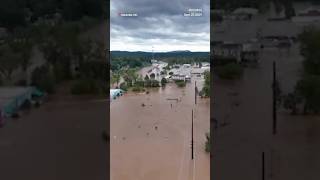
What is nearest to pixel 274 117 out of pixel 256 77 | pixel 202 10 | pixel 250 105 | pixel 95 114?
pixel 250 105

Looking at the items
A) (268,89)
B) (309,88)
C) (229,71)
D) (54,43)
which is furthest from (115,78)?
(309,88)

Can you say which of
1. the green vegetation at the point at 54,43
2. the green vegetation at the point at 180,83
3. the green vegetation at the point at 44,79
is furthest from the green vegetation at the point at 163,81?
the green vegetation at the point at 44,79

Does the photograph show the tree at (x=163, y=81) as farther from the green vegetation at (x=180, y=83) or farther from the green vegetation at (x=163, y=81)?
the green vegetation at (x=180, y=83)

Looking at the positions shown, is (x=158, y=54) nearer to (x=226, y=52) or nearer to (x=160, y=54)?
(x=160, y=54)

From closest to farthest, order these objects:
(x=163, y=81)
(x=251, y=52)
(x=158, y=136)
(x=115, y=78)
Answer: (x=251, y=52) < (x=115, y=78) < (x=163, y=81) < (x=158, y=136)

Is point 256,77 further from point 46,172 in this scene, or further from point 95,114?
point 46,172

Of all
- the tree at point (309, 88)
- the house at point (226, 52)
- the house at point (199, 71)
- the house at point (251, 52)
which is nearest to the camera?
the house at point (226, 52)

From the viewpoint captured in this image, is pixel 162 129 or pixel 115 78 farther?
pixel 162 129
